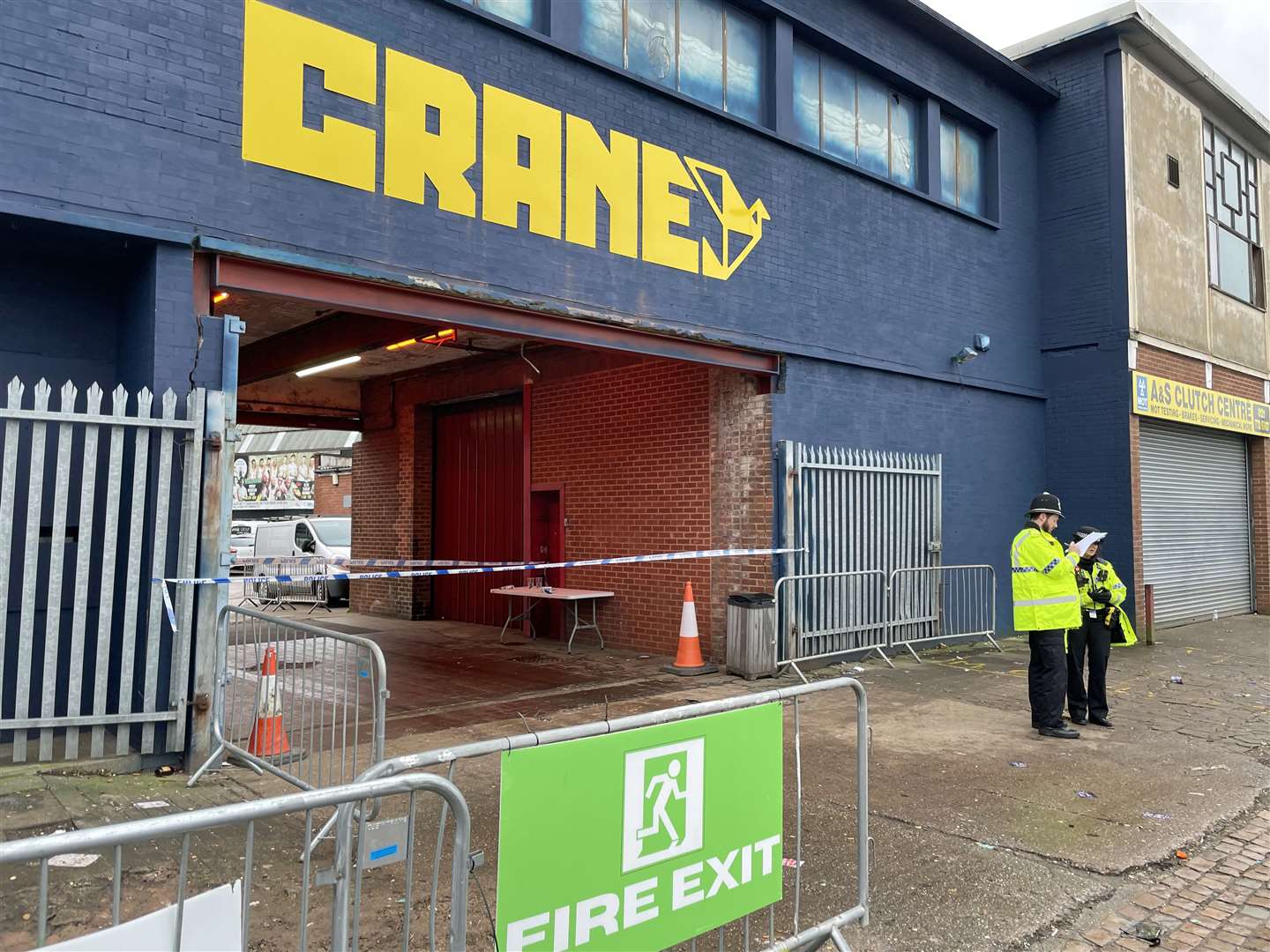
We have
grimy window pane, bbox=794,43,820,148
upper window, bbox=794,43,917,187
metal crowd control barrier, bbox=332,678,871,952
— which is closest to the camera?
metal crowd control barrier, bbox=332,678,871,952

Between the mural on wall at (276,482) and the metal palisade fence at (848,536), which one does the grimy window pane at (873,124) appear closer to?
the metal palisade fence at (848,536)

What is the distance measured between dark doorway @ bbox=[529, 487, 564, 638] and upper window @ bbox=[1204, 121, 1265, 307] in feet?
38.1

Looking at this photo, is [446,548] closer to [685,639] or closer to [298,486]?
[685,639]

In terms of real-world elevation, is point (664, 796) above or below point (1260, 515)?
below

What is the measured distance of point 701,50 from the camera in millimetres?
9820

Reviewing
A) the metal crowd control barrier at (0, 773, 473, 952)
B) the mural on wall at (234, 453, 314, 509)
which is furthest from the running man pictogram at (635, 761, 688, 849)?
the mural on wall at (234, 453, 314, 509)

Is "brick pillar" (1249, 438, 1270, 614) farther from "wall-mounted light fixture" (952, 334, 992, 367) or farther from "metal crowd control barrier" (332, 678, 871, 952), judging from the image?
"metal crowd control barrier" (332, 678, 871, 952)

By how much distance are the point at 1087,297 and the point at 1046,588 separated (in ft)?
26.9

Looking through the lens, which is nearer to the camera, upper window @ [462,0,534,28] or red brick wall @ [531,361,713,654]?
upper window @ [462,0,534,28]

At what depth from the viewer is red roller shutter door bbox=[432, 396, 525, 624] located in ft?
45.0

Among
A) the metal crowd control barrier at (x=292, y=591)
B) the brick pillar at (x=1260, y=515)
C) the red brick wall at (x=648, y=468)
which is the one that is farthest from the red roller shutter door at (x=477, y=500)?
the brick pillar at (x=1260, y=515)

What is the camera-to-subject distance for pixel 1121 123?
1324 cm

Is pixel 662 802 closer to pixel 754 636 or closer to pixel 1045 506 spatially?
pixel 1045 506

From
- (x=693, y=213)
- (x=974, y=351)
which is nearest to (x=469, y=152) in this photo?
(x=693, y=213)
